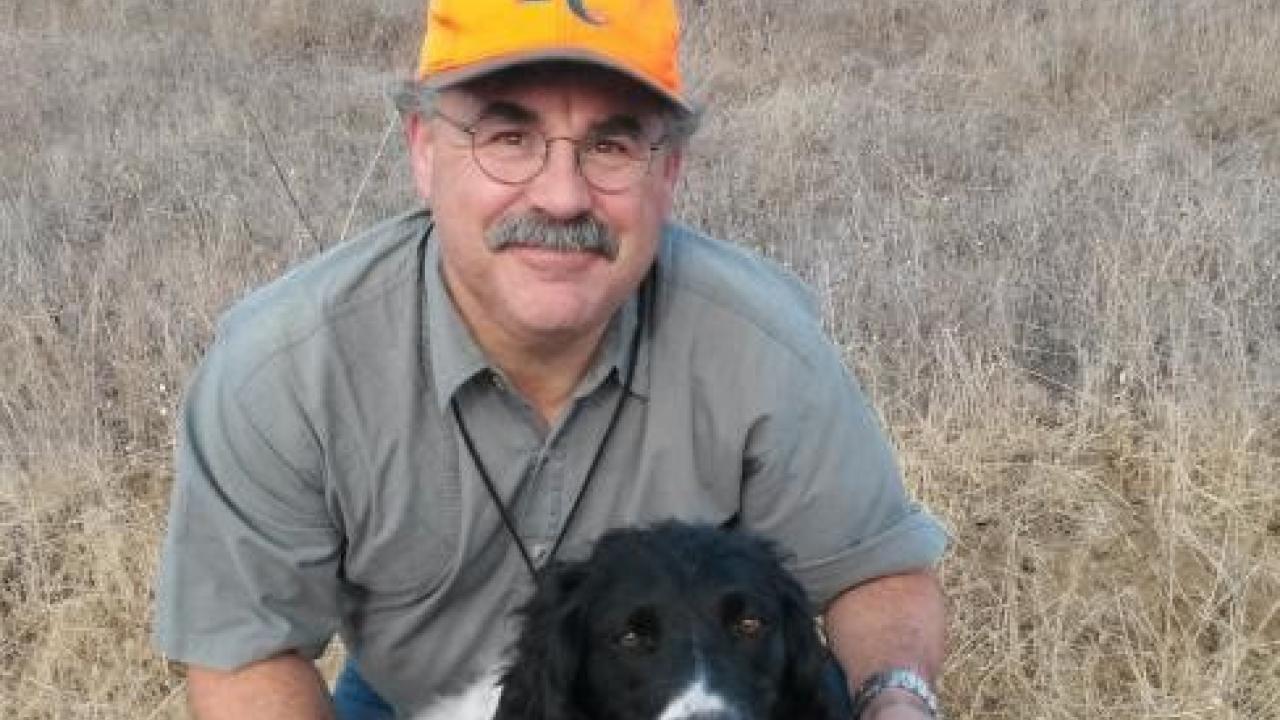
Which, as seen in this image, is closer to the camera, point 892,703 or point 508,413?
point 892,703

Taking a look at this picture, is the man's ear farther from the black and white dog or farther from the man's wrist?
the man's wrist

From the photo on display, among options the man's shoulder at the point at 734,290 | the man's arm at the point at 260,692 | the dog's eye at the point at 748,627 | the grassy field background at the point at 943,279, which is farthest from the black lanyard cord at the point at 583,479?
the grassy field background at the point at 943,279

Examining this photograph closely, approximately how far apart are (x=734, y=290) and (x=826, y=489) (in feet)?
1.42

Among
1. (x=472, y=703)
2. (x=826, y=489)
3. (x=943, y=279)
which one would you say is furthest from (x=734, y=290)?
(x=943, y=279)

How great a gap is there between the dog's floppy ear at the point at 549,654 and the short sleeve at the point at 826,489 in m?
0.52

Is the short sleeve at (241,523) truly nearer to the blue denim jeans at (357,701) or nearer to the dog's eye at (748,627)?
the blue denim jeans at (357,701)

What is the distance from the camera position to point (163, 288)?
6195 millimetres

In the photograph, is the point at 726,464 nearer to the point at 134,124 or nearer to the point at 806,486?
the point at 806,486

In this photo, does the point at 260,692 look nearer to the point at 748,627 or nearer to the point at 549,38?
the point at 748,627

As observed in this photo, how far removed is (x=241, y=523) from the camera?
305 cm

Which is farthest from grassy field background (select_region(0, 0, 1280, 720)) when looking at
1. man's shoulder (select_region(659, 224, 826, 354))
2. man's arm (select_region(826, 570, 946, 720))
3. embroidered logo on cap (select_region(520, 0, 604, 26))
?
embroidered logo on cap (select_region(520, 0, 604, 26))

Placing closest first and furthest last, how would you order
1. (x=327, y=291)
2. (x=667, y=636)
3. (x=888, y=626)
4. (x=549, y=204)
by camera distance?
(x=667, y=636)
(x=549, y=204)
(x=327, y=291)
(x=888, y=626)

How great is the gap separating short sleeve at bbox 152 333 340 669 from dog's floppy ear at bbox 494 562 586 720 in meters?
0.47

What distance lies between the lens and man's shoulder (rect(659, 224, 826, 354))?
128 inches
